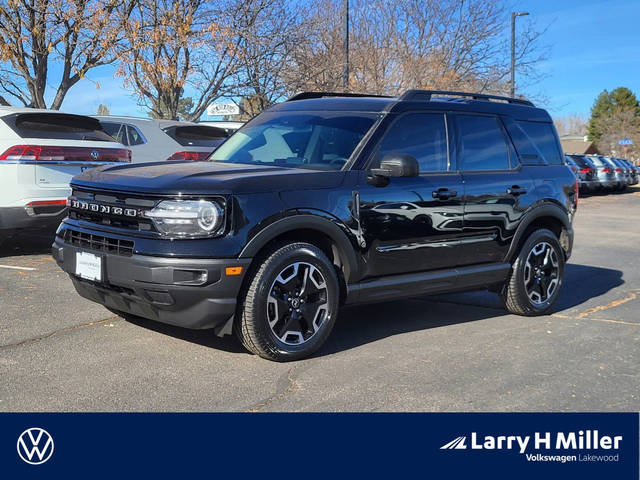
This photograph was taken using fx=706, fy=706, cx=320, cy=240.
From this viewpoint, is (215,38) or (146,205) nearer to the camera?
(146,205)

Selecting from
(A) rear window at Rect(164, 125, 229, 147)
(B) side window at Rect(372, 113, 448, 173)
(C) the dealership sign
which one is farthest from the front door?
(C) the dealership sign

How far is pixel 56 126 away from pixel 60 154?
0.45 meters

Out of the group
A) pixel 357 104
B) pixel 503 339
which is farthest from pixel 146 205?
pixel 503 339

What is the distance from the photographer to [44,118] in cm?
822

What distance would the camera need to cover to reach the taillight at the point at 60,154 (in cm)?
773

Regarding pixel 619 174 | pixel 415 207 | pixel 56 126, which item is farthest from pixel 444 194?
pixel 619 174

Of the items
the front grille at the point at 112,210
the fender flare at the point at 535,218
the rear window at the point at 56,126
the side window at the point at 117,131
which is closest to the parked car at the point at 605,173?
the side window at the point at 117,131

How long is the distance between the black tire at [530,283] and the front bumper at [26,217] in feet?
15.9

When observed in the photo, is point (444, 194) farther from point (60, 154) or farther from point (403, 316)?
point (60, 154)

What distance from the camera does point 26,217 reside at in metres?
7.74

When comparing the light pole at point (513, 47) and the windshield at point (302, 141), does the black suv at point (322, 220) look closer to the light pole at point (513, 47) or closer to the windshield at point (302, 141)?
the windshield at point (302, 141)
